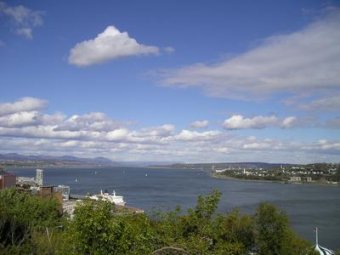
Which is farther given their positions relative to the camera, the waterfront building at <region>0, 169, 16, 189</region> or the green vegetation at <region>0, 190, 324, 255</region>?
the waterfront building at <region>0, 169, 16, 189</region>

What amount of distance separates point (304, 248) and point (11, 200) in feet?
69.4

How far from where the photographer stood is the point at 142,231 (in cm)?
1301

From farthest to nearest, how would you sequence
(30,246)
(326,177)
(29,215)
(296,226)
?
(326,177)
(296,226)
(29,215)
(30,246)

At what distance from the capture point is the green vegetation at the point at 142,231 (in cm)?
1125

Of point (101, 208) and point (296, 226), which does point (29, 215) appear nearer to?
point (101, 208)

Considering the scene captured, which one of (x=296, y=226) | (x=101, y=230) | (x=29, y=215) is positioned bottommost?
(x=296, y=226)

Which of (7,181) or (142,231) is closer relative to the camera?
(142,231)

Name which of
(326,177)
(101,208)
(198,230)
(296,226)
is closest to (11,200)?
(198,230)

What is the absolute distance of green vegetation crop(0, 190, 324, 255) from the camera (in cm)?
1125

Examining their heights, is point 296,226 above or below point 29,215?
below

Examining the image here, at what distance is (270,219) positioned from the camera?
30156 millimetres

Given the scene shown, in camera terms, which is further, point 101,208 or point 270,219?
point 270,219

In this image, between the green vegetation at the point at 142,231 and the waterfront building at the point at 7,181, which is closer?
the green vegetation at the point at 142,231

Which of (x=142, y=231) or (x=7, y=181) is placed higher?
(x=142, y=231)
